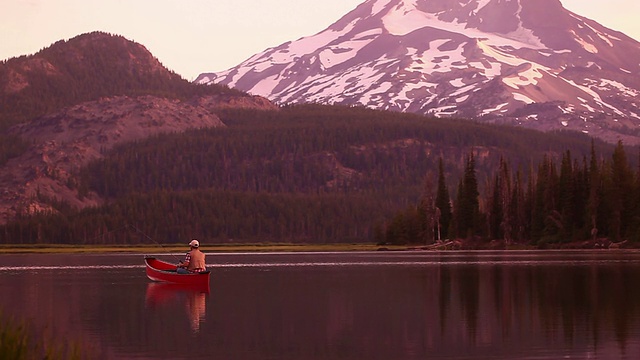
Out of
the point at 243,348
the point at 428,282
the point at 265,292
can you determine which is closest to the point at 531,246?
the point at 428,282

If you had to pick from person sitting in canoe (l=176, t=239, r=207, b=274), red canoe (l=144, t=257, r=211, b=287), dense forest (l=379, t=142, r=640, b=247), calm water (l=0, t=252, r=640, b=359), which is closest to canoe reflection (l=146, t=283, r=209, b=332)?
calm water (l=0, t=252, r=640, b=359)

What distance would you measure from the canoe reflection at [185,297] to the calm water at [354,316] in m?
0.13

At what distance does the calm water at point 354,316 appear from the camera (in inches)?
1815

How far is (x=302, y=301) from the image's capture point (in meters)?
69.6

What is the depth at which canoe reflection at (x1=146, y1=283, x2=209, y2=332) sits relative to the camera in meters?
61.8

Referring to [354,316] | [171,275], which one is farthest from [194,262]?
[354,316]

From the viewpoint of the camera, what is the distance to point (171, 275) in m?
92.5

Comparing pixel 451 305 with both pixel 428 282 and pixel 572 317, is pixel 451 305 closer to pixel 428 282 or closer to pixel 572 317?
pixel 572 317

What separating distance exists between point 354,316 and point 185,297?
22.1 meters

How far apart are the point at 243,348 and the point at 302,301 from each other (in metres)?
22.9

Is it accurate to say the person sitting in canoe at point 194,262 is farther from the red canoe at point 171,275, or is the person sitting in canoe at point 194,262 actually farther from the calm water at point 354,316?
the calm water at point 354,316

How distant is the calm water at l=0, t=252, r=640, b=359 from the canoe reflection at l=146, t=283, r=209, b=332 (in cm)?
13

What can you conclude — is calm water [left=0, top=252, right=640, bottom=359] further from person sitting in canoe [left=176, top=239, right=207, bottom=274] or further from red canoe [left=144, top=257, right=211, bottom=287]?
person sitting in canoe [left=176, top=239, right=207, bottom=274]

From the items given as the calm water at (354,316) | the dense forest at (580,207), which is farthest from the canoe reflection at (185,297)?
the dense forest at (580,207)
